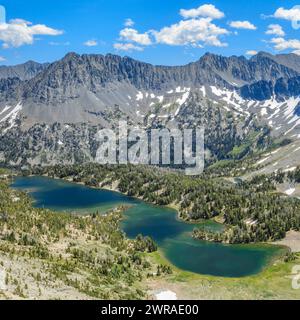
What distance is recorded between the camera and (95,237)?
171 metres

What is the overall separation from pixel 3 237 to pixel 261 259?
9206 cm

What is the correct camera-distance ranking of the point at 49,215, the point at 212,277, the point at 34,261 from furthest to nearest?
the point at 49,215 < the point at 212,277 < the point at 34,261

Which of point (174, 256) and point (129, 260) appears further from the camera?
point (174, 256)

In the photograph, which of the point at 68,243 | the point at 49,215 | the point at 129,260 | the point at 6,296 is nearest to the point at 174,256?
the point at 129,260
